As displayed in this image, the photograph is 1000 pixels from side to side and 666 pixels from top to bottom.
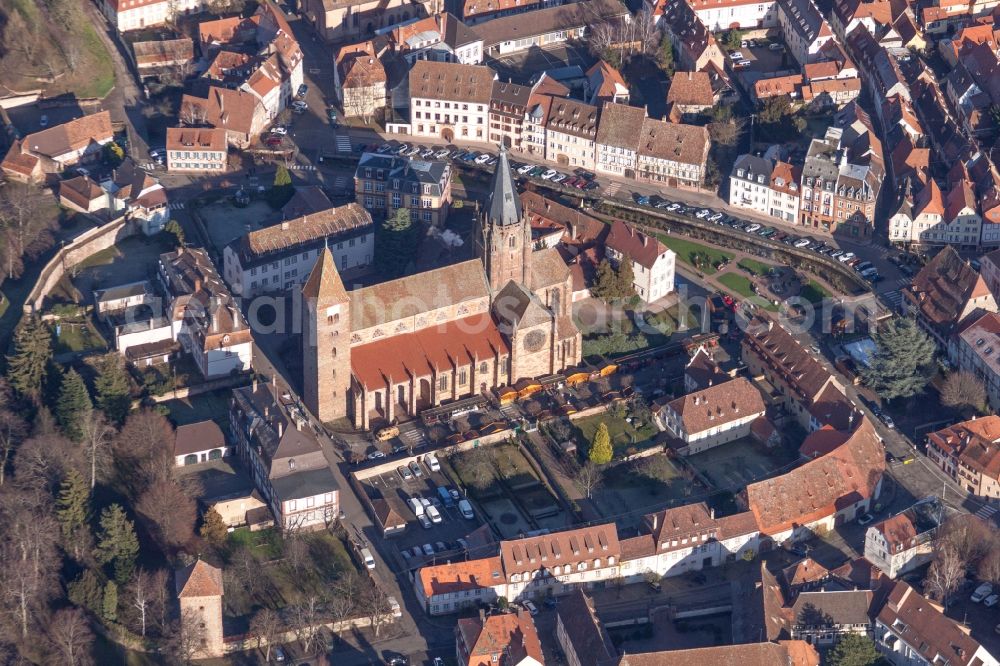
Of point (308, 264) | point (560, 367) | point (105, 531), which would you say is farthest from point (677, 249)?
point (105, 531)

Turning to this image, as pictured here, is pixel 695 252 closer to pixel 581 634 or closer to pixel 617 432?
pixel 617 432

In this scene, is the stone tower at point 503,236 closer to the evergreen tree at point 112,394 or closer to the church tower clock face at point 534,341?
the church tower clock face at point 534,341

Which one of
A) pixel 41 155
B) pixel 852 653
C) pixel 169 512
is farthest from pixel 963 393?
pixel 41 155

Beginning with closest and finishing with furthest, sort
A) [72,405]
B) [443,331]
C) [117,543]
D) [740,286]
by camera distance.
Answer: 1. [117,543]
2. [72,405]
3. [443,331]
4. [740,286]

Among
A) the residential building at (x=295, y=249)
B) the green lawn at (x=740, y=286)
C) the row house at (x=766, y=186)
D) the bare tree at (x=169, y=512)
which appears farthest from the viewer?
the row house at (x=766, y=186)

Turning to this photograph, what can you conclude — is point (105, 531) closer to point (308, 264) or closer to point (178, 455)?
point (178, 455)

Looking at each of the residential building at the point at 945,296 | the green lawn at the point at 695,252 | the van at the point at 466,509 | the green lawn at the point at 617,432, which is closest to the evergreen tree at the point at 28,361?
the van at the point at 466,509

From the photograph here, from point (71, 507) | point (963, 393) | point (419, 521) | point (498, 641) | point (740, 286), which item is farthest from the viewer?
point (740, 286)
